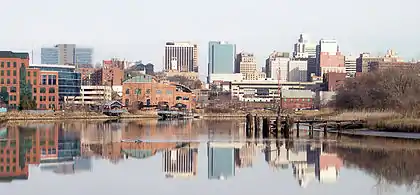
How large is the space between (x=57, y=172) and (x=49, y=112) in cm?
7221

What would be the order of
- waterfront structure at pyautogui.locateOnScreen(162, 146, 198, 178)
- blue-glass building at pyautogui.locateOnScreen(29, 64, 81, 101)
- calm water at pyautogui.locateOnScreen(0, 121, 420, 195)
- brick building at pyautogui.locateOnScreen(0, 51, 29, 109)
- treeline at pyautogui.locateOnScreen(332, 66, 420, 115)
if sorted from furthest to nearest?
blue-glass building at pyautogui.locateOnScreen(29, 64, 81, 101), brick building at pyautogui.locateOnScreen(0, 51, 29, 109), treeline at pyautogui.locateOnScreen(332, 66, 420, 115), waterfront structure at pyautogui.locateOnScreen(162, 146, 198, 178), calm water at pyautogui.locateOnScreen(0, 121, 420, 195)

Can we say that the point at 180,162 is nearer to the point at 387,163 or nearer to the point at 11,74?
the point at 387,163

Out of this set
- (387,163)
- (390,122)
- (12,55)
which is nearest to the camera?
(387,163)

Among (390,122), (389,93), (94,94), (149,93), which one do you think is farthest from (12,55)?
(390,122)

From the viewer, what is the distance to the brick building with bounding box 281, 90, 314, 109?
517ft

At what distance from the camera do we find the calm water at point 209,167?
24016 mm

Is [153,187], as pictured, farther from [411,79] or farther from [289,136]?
[411,79]

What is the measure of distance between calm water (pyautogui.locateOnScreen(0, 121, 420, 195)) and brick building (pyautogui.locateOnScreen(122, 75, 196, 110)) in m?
87.3

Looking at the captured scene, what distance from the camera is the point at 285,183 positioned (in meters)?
25.7

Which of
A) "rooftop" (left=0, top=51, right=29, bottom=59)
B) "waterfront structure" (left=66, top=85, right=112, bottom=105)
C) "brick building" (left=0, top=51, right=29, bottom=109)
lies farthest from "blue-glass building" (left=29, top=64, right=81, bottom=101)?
"brick building" (left=0, top=51, right=29, bottom=109)

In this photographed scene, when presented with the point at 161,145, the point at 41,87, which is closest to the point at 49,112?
the point at 41,87

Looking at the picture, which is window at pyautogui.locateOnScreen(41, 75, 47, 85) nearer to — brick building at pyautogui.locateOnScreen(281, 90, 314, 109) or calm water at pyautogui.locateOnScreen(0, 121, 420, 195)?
brick building at pyautogui.locateOnScreen(281, 90, 314, 109)

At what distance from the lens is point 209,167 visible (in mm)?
31016

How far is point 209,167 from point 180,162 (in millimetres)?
2046
